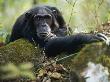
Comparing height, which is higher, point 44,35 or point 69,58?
point 44,35

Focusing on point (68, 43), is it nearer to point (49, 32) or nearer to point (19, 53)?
point (49, 32)

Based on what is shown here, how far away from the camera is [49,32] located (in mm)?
7969

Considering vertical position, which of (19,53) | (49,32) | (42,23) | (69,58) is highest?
(42,23)

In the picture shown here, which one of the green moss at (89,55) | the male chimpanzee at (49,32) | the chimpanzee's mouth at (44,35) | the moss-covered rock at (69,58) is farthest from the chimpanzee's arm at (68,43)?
the green moss at (89,55)

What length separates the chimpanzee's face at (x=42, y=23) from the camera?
797 centimetres

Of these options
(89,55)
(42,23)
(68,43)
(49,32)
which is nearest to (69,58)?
(68,43)

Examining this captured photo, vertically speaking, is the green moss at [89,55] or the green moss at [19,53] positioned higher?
A: the green moss at [89,55]

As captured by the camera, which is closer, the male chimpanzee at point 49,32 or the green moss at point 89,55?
the green moss at point 89,55

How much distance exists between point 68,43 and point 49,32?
725 millimetres

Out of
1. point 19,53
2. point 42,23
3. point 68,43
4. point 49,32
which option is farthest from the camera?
point 42,23

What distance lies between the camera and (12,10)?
19.3 m

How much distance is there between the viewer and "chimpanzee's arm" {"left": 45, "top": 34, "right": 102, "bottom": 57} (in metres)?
6.92

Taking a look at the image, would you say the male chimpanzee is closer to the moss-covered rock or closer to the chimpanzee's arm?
the chimpanzee's arm

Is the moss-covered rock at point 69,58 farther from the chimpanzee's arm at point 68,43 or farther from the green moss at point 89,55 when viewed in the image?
the chimpanzee's arm at point 68,43
